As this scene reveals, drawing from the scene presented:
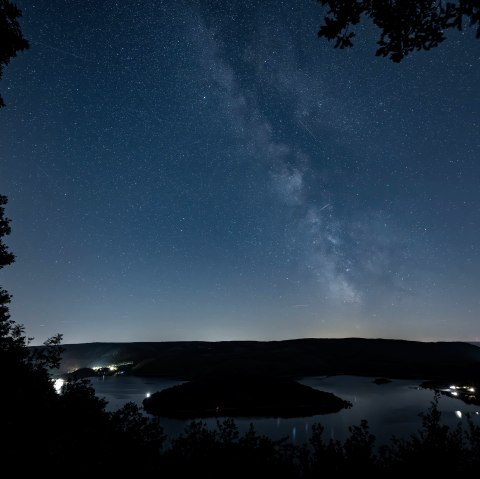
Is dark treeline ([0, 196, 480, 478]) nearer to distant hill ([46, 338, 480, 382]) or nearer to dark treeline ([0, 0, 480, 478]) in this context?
dark treeline ([0, 0, 480, 478])

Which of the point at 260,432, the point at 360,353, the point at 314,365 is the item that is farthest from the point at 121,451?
the point at 360,353

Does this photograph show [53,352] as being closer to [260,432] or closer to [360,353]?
[260,432]

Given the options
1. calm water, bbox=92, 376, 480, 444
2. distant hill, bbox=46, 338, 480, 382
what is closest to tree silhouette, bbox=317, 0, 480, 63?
calm water, bbox=92, 376, 480, 444

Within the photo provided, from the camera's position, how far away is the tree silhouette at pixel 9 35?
11461 mm

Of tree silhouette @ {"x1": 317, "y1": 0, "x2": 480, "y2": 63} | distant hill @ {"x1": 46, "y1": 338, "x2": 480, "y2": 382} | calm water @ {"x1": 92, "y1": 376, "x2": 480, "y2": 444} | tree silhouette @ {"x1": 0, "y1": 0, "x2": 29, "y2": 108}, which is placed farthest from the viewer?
distant hill @ {"x1": 46, "y1": 338, "x2": 480, "y2": 382}

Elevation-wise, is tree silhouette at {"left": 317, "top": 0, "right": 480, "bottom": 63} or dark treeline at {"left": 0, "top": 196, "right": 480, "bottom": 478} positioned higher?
tree silhouette at {"left": 317, "top": 0, "right": 480, "bottom": 63}

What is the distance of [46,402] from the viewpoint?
41.4 ft

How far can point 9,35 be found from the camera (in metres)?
11.8

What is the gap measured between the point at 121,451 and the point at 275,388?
219 ft

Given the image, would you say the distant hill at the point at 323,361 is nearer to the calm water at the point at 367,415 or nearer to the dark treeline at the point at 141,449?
the calm water at the point at 367,415

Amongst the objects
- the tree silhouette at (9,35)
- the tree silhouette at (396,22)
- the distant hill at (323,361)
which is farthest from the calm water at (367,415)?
the tree silhouette at (9,35)

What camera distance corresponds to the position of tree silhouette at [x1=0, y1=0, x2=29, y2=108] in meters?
11.5

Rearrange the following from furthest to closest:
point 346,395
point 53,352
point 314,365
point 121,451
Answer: point 314,365, point 346,395, point 53,352, point 121,451

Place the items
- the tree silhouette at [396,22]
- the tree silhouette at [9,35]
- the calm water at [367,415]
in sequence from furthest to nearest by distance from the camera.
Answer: the calm water at [367,415] → the tree silhouette at [9,35] → the tree silhouette at [396,22]
